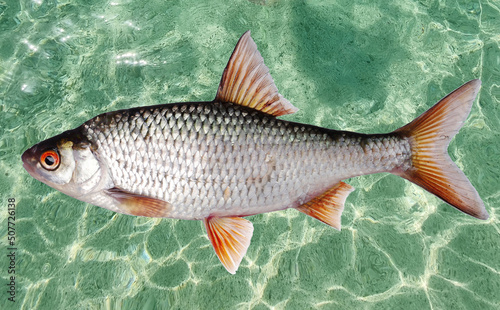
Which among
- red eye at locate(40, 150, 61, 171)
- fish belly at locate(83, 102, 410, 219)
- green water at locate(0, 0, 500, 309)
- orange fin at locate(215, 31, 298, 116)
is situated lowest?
green water at locate(0, 0, 500, 309)

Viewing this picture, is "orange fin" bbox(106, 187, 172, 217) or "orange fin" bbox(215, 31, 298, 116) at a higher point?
"orange fin" bbox(215, 31, 298, 116)

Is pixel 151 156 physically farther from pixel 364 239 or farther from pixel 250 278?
pixel 364 239

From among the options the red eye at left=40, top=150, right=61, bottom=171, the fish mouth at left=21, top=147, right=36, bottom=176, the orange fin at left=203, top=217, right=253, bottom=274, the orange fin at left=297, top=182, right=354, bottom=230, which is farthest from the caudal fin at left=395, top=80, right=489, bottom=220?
the fish mouth at left=21, top=147, right=36, bottom=176

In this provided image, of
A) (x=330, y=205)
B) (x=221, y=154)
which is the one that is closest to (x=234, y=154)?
(x=221, y=154)

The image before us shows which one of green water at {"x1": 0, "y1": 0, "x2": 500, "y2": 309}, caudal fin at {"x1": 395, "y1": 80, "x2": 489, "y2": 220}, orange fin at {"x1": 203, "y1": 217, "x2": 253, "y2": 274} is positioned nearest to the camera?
caudal fin at {"x1": 395, "y1": 80, "x2": 489, "y2": 220}

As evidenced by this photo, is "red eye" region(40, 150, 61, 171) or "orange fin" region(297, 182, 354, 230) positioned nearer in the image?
"red eye" region(40, 150, 61, 171)

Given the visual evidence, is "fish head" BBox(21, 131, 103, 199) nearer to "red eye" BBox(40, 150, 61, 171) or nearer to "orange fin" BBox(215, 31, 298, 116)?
"red eye" BBox(40, 150, 61, 171)

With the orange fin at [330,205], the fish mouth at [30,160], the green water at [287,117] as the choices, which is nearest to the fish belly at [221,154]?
the orange fin at [330,205]

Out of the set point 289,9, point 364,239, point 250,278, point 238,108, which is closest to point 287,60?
point 289,9
